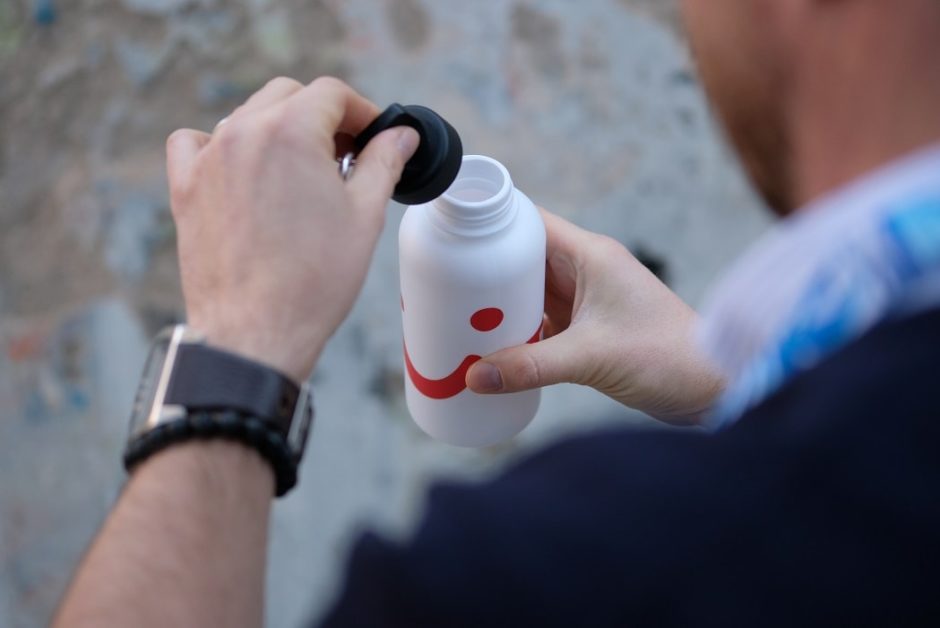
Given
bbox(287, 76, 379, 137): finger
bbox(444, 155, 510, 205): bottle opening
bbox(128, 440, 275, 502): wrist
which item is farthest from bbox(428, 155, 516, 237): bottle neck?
bbox(128, 440, 275, 502): wrist

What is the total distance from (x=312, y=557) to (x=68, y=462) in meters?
0.52

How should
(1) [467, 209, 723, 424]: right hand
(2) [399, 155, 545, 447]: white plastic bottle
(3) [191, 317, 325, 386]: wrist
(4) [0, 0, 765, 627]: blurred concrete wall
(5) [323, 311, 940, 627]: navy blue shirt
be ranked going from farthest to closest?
(4) [0, 0, 765, 627]: blurred concrete wall, (1) [467, 209, 723, 424]: right hand, (2) [399, 155, 545, 447]: white plastic bottle, (3) [191, 317, 325, 386]: wrist, (5) [323, 311, 940, 627]: navy blue shirt

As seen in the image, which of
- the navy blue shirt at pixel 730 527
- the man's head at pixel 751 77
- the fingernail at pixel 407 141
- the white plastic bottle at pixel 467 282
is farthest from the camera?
the white plastic bottle at pixel 467 282

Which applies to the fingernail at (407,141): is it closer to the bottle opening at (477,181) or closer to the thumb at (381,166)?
the thumb at (381,166)

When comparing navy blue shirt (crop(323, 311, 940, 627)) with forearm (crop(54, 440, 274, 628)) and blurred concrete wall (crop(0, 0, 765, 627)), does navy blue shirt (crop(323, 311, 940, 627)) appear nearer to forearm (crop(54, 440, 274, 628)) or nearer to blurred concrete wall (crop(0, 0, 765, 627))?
forearm (crop(54, 440, 274, 628))

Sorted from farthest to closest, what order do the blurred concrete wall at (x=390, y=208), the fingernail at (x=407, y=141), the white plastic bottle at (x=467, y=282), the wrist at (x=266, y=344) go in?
the blurred concrete wall at (x=390, y=208), the white plastic bottle at (x=467, y=282), the fingernail at (x=407, y=141), the wrist at (x=266, y=344)

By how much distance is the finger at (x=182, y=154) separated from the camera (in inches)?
30.8

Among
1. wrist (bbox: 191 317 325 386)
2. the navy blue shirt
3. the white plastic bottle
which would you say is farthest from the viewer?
the white plastic bottle

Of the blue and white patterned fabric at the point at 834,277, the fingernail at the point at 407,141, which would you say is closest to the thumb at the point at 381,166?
the fingernail at the point at 407,141

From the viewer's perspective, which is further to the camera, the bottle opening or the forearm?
the bottle opening

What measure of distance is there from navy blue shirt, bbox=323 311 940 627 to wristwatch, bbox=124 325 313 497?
19 cm

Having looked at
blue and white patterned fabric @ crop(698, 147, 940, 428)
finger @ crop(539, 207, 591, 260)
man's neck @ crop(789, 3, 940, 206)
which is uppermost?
man's neck @ crop(789, 3, 940, 206)

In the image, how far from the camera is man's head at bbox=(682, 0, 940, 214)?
0.51 m

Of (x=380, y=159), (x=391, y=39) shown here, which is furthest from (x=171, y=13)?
(x=380, y=159)
